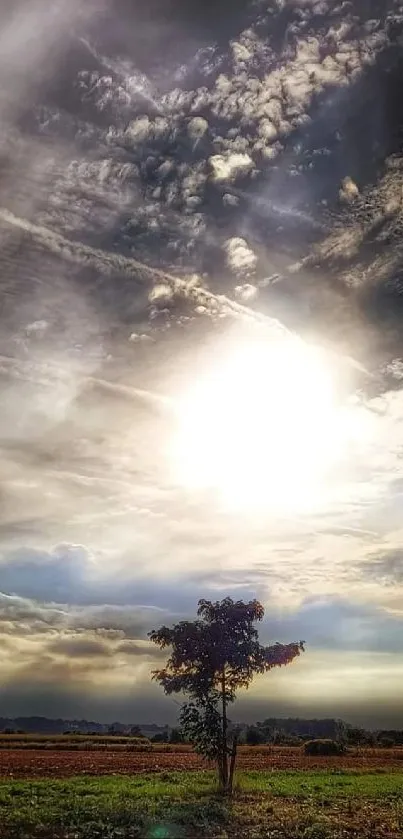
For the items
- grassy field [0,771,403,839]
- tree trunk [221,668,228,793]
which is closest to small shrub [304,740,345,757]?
grassy field [0,771,403,839]

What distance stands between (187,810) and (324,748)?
61011 mm

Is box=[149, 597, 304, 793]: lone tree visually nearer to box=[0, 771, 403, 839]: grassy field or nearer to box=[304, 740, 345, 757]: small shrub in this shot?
box=[0, 771, 403, 839]: grassy field

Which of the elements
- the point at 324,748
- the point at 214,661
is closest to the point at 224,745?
the point at 214,661

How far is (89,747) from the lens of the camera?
2837 inches

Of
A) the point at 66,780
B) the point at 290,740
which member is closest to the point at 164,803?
the point at 66,780

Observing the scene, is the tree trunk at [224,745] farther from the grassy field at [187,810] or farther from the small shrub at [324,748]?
the small shrub at [324,748]

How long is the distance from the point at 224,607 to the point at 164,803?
747 centimetres

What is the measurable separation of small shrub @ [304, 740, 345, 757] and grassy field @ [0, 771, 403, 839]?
150 feet

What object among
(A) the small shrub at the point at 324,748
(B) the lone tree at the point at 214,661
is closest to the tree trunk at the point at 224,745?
(B) the lone tree at the point at 214,661

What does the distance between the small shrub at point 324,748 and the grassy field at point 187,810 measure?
150ft

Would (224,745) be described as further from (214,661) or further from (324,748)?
(324,748)

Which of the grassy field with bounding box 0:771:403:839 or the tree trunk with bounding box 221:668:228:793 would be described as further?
the tree trunk with bounding box 221:668:228:793

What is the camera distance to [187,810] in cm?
2119

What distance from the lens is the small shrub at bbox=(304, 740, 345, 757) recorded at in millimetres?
74188
